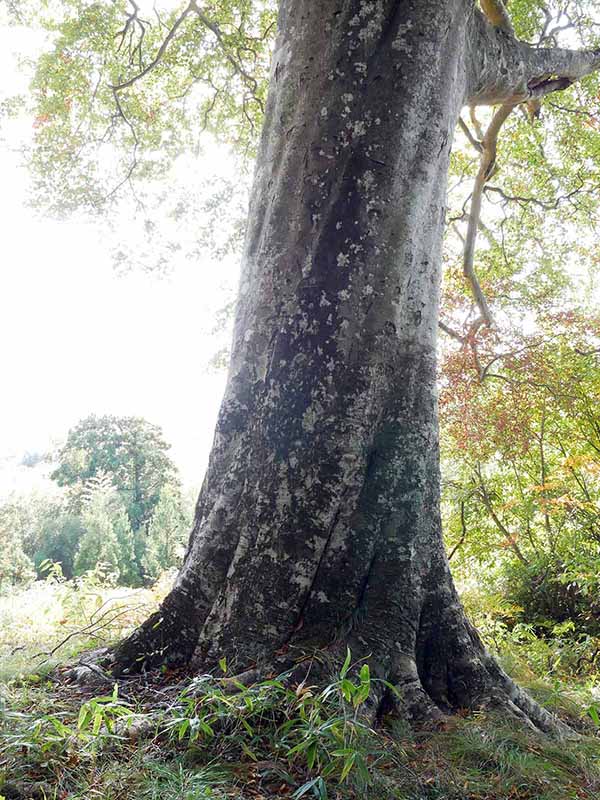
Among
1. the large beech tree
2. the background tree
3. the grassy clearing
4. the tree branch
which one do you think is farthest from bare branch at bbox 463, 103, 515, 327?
the grassy clearing

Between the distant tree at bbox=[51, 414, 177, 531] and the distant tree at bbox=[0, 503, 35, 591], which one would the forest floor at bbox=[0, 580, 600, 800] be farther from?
the distant tree at bbox=[51, 414, 177, 531]

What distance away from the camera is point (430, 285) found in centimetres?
282

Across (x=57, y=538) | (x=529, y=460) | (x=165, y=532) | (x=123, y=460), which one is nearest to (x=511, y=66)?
(x=529, y=460)

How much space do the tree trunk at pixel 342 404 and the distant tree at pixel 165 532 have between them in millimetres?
10739

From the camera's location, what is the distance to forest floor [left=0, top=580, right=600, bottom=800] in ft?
5.30

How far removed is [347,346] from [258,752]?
4.85 ft

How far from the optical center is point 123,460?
1742cm

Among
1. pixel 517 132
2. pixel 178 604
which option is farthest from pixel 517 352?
pixel 178 604

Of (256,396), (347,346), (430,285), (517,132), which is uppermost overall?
(517,132)

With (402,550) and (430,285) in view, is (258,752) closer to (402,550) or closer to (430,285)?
(402,550)

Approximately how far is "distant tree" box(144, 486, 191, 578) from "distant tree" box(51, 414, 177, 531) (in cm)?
93

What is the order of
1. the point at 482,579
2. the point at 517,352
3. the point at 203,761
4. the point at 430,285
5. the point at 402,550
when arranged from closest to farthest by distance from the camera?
the point at 203,761, the point at 402,550, the point at 430,285, the point at 517,352, the point at 482,579

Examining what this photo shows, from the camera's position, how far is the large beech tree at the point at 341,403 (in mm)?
2377

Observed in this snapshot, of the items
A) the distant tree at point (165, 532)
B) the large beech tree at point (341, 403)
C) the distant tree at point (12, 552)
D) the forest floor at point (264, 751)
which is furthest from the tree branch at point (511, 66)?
the distant tree at point (165, 532)
